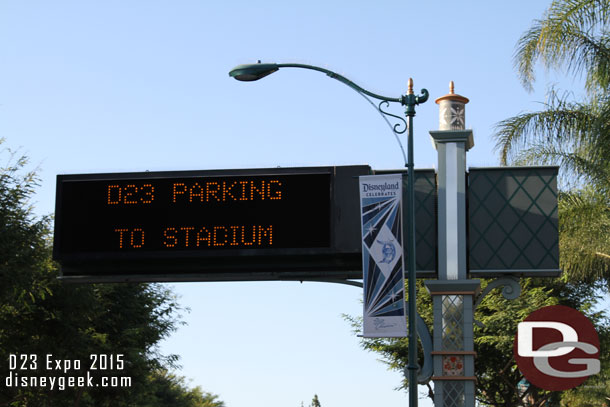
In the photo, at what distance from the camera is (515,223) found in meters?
23.0

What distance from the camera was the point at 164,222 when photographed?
22516 mm

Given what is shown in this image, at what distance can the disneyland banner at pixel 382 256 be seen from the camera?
19781 mm

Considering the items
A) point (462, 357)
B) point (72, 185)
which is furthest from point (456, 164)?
point (72, 185)

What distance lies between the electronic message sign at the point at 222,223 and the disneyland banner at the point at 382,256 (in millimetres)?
1660

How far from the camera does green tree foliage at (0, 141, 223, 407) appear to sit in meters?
31.4

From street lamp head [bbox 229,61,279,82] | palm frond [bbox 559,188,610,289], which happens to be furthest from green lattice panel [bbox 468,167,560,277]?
street lamp head [bbox 229,61,279,82]

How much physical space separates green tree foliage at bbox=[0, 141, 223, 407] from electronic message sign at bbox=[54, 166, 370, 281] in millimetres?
8045

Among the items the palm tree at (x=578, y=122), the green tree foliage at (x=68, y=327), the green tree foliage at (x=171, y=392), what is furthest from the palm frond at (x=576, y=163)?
the green tree foliage at (x=171, y=392)

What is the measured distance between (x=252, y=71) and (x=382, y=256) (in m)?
4.61

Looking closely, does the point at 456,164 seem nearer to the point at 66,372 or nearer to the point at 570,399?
the point at 66,372

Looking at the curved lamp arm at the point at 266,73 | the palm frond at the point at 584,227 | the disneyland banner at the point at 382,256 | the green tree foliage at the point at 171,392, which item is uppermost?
the curved lamp arm at the point at 266,73

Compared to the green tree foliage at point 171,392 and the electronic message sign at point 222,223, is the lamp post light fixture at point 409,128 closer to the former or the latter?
the electronic message sign at point 222,223

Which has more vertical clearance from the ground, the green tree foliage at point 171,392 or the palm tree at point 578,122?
the palm tree at point 578,122

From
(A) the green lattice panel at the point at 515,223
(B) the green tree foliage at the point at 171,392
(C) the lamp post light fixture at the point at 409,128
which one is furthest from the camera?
(B) the green tree foliage at the point at 171,392
